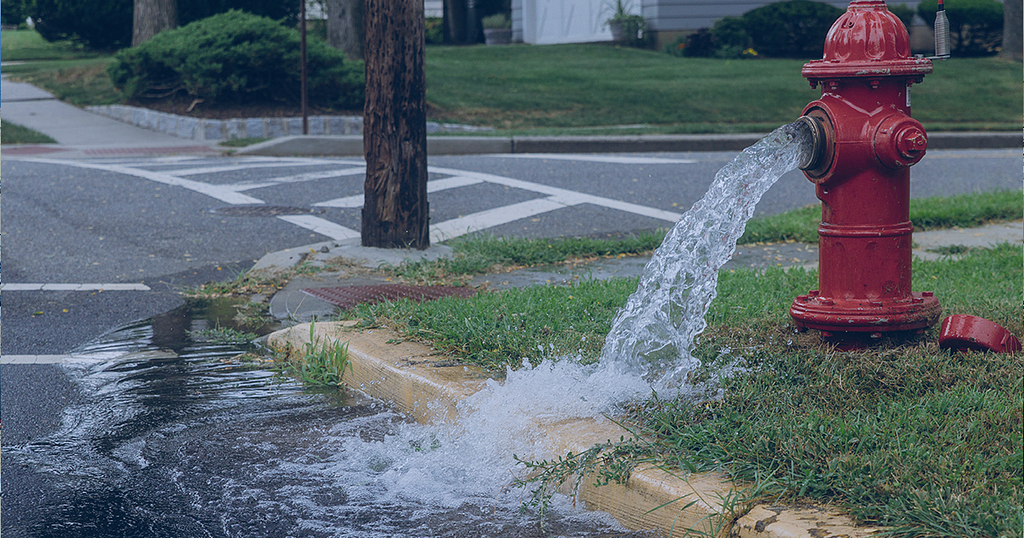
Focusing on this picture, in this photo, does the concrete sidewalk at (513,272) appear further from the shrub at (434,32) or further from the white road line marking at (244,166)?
the shrub at (434,32)

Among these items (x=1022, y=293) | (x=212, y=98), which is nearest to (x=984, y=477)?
(x=1022, y=293)

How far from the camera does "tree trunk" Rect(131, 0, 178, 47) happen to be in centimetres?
1903

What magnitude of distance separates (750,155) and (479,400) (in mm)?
1243

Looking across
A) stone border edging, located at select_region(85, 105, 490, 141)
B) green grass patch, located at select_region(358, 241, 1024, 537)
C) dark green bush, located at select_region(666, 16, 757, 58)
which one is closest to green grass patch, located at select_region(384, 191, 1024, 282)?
green grass patch, located at select_region(358, 241, 1024, 537)

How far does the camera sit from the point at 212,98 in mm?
15711

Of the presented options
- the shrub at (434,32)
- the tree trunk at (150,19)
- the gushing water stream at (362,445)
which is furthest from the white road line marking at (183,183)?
the shrub at (434,32)

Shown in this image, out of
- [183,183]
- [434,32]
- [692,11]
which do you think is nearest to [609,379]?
[183,183]

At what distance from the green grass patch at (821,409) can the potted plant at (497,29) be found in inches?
1262

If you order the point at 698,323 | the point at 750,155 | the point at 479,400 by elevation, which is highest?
the point at 750,155

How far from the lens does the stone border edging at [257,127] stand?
14.7 meters

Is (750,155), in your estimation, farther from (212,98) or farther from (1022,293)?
(212,98)

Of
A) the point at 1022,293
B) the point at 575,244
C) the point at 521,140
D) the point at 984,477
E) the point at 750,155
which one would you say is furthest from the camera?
the point at 521,140

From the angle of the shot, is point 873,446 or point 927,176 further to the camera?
point 927,176

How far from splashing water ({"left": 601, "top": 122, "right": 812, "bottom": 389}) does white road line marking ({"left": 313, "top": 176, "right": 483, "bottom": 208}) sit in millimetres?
5363
